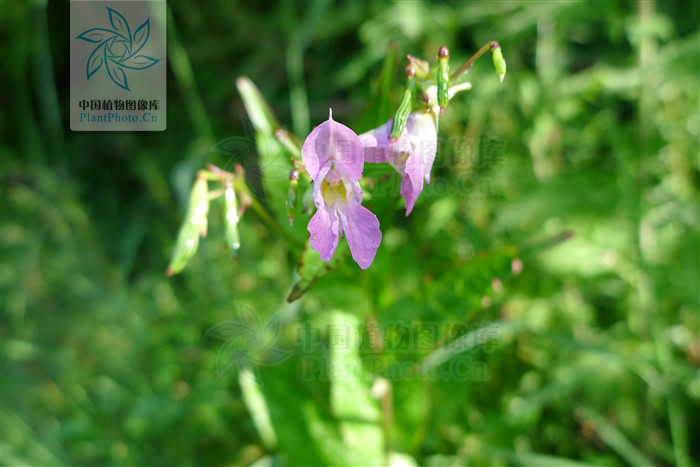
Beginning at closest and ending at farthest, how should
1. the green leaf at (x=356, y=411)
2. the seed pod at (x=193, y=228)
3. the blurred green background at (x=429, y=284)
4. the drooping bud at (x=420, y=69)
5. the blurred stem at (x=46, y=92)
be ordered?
the drooping bud at (x=420, y=69) < the seed pod at (x=193, y=228) < the green leaf at (x=356, y=411) < the blurred green background at (x=429, y=284) < the blurred stem at (x=46, y=92)

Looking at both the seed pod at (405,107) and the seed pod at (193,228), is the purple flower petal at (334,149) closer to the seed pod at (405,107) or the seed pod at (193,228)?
the seed pod at (405,107)

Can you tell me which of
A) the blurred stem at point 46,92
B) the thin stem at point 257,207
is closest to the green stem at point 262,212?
the thin stem at point 257,207

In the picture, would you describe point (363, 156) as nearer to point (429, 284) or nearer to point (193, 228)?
point (193, 228)

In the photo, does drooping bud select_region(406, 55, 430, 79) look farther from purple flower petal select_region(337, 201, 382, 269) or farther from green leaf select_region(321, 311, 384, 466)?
green leaf select_region(321, 311, 384, 466)

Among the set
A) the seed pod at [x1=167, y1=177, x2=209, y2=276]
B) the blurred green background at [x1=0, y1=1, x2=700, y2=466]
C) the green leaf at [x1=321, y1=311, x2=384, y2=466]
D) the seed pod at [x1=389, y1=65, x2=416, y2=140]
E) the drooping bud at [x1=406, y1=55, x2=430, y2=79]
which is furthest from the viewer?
the blurred green background at [x1=0, y1=1, x2=700, y2=466]

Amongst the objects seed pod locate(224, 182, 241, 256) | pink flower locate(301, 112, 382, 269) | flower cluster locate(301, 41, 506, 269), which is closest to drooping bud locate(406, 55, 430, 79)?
flower cluster locate(301, 41, 506, 269)

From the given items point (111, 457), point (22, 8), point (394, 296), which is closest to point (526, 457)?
point (394, 296)

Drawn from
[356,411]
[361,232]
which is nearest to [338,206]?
[361,232]

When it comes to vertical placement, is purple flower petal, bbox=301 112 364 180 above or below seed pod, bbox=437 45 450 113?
below
